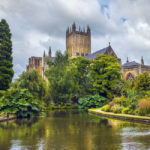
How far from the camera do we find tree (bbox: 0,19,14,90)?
26641mm

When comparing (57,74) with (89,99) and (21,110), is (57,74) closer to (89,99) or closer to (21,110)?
(89,99)

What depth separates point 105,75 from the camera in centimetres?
4031

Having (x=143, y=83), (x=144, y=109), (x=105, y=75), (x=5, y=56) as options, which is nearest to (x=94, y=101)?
(x=105, y=75)

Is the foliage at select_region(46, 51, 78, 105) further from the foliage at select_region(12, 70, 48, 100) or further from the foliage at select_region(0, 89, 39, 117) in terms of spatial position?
the foliage at select_region(0, 89, 39, 117)

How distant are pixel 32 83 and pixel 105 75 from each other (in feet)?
49.3

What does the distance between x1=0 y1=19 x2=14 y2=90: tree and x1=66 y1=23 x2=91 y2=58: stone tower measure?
76.7 metres

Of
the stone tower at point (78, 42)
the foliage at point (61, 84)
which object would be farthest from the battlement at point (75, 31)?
the foliage at point (61, 84)

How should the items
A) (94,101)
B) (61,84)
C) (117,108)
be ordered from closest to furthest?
(117,108) → (94,101) → (61,84)

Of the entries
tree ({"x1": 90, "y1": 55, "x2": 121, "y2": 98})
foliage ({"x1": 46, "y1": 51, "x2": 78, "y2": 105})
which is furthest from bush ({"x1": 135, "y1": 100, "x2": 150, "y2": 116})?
foliage ({"x1": 46, "y1": 51, "x2": 78, "y2": 105})

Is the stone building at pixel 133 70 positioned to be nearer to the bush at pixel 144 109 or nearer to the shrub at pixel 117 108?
the shrub at pixel 117 108

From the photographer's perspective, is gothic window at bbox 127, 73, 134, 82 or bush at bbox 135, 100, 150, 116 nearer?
bush at bbox 135, 100, 150, 116

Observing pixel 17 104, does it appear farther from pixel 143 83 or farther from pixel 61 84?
pixel 61 84

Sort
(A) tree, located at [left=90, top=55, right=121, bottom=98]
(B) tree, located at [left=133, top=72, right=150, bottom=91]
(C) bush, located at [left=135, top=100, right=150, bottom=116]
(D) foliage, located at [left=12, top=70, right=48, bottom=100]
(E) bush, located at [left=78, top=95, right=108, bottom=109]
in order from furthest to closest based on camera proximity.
A: (A) tree, located at [left=90, top=55, right=121, bottom=98] < (E) bush, located at [left=78, top=95, right=108, bottom=109] < (B) tree, located at [left=133, top=72, right=150, bottom=91] < (D) foliage, located at [left=12, top=70, right=48, bottom=100] < (C) bush, located at [left=135, top=100, right=150, bottom=116]

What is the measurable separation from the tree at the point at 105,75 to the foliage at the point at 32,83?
1225 cm
